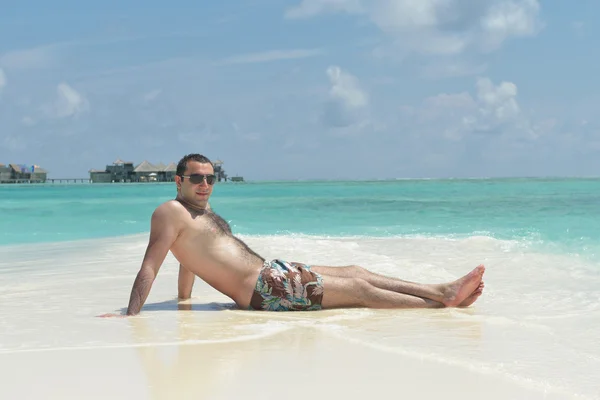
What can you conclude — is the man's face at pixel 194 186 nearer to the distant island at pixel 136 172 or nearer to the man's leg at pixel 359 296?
the man's leg at pixel 359 296

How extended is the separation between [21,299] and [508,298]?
4181 millimetres

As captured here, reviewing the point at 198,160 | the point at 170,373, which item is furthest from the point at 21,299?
the point at 170,373

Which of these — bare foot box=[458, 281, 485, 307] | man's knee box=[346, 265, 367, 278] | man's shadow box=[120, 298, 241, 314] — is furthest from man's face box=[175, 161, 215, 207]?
bare foot box=[458, 281, 485, 307]

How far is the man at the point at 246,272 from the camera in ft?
15.8

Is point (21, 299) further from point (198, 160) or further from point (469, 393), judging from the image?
point (469, 393)

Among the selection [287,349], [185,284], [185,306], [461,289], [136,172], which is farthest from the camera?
[136,172]

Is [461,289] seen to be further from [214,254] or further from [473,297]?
[214,254]

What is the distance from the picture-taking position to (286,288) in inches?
193

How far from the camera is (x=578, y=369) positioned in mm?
3357

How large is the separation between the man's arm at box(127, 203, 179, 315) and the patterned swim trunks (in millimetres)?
710

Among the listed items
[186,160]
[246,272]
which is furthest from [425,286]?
[186,160]

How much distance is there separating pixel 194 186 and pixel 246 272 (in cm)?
73

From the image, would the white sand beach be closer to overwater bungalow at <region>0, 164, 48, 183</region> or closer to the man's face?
the man's face

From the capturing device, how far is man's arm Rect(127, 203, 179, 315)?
4609 mm
